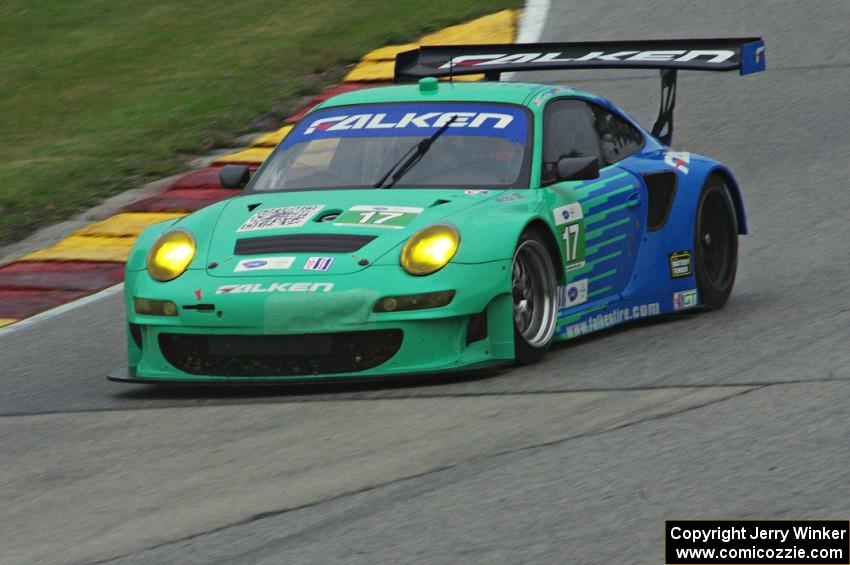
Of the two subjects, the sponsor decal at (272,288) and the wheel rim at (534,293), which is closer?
the sponsor decal at (272,288)

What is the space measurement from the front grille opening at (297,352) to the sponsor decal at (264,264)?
0.30 m

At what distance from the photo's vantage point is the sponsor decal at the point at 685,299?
8174mm

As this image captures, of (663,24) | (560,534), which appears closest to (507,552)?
(560,534)

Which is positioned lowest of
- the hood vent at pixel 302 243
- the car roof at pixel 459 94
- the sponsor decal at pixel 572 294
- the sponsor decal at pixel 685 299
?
the sponsor decal at pixel 685 299

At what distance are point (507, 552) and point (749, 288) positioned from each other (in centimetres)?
498

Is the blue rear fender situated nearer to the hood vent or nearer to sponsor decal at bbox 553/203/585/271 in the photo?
sponsor decal at bbox 553/203/585/271

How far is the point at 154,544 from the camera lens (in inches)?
180

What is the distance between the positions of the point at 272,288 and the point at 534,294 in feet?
3.98

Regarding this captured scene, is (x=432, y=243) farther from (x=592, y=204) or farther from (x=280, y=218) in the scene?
(x=592, y=204)

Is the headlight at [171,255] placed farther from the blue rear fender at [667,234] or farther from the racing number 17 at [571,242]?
the blue rear fender at [667,234]

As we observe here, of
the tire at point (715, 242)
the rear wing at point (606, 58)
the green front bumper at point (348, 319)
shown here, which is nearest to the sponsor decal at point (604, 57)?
the rear wing at point (606, 58)

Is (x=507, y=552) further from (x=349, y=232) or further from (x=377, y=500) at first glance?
(x=349, y=232)


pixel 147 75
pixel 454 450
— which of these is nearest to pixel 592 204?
pixel 454 450

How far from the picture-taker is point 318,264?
262 inches
